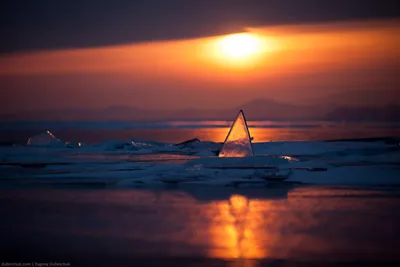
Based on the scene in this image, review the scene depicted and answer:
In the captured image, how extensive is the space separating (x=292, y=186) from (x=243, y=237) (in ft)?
16.9

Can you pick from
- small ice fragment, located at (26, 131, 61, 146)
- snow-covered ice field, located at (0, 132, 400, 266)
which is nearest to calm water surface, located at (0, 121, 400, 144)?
small ice fragment, located at (26, 131, 61, 146)

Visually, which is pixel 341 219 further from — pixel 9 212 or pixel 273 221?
pixel 9 212

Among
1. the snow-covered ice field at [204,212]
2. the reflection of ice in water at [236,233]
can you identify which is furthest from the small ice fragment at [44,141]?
the reflection of ice in water at [236,233]

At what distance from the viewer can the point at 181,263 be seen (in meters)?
6.69

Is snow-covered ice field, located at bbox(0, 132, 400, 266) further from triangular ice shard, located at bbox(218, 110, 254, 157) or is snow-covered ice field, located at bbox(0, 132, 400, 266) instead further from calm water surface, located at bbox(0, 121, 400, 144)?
calm water surface, located at bbox(0, 121, 400, 144)

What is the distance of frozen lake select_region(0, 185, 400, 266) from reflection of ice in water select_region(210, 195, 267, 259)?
1 cm

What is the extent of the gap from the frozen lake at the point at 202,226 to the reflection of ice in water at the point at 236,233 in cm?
1

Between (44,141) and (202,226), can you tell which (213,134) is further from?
(202,226)

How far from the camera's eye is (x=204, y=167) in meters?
15.7

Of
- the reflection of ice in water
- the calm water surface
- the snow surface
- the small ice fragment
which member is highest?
the calm water surface

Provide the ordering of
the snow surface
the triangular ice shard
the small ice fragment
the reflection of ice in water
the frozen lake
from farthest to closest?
the small ice fragment < the triangular ice shard < the snow surface < the reflection of ice in water < the frozen lake

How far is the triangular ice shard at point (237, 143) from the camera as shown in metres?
18.1

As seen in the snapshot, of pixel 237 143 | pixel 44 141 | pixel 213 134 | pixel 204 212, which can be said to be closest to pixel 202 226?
pixel 204 212

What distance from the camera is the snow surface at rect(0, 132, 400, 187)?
13.7m
